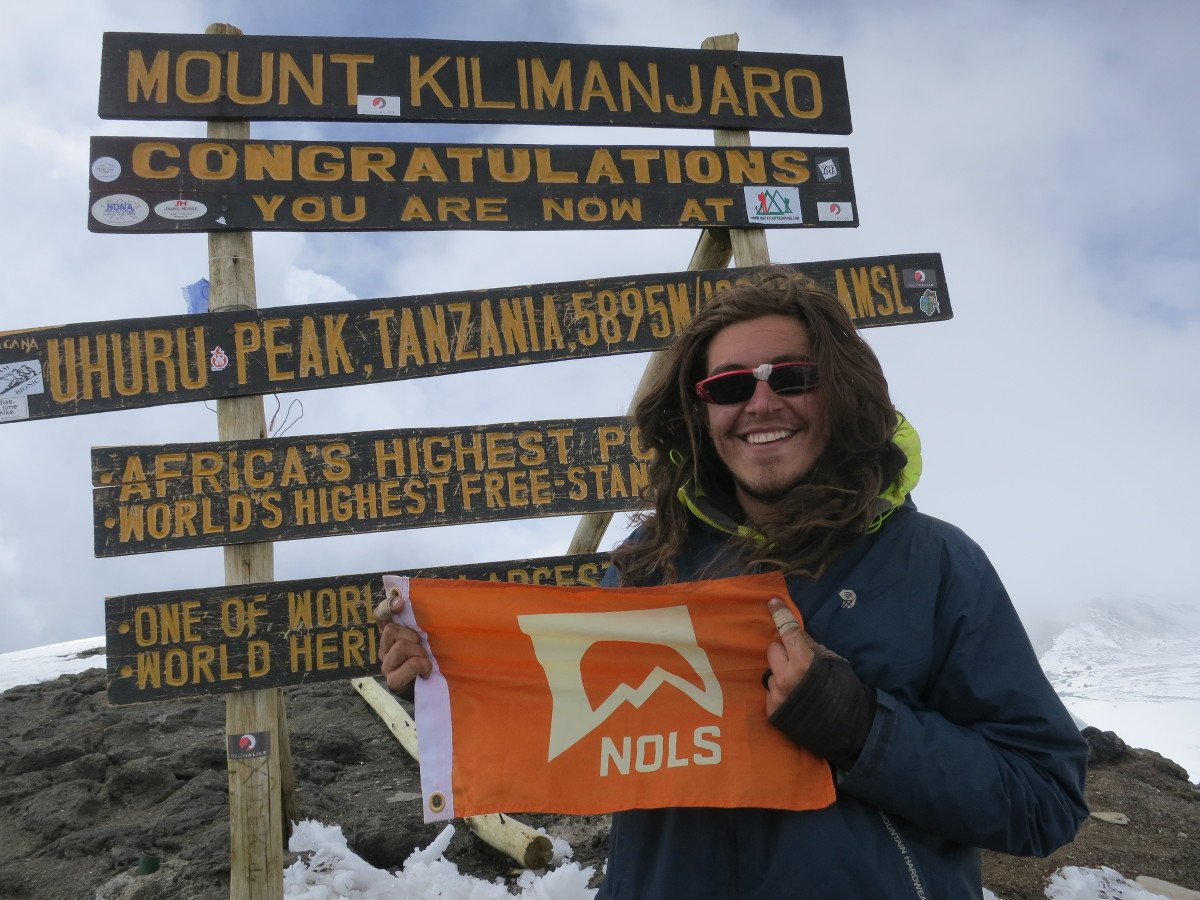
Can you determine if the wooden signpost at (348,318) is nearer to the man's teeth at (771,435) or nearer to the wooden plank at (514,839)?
the wooden plank at (514,839)

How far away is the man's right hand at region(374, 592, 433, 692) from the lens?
2506mm

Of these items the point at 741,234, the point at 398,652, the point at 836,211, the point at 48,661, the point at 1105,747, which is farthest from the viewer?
the point at 48,661

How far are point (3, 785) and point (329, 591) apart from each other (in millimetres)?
4335

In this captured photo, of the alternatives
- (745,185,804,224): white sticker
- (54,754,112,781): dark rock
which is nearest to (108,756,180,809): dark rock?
(54,754,112,781): dark rock

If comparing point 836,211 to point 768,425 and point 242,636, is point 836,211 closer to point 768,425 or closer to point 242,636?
point 768,425

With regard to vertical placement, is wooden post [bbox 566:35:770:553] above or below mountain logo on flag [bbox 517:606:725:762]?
above

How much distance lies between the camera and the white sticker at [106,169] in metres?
4.42

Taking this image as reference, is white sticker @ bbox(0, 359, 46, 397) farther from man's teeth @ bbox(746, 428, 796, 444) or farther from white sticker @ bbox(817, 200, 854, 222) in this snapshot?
white sticker @ bbox(817, 200, 854, 222)

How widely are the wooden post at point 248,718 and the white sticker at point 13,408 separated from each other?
3.09ft

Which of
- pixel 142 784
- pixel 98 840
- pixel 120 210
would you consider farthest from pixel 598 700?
pixel 142 784

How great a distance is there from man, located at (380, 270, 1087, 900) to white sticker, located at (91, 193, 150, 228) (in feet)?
11.8

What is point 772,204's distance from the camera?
5164 millimetres

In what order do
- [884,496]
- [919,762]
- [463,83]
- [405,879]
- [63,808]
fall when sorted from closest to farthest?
[919,762], [884,496], [405,879], [463,83], [63,808]

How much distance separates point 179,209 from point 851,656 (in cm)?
424
